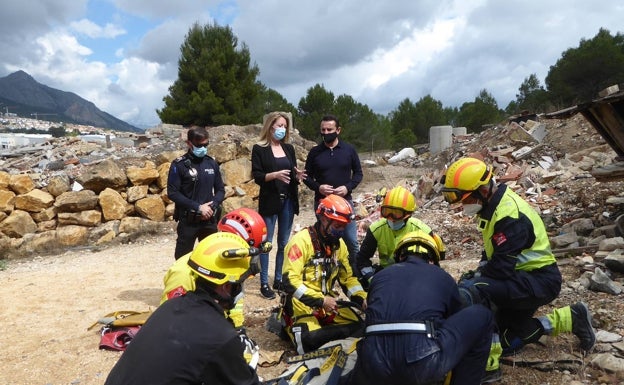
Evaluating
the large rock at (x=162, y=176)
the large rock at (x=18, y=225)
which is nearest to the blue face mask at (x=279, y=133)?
the large rock at (x=162, y=176)

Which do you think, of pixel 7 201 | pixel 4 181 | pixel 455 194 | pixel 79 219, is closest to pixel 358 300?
pixel 455 194

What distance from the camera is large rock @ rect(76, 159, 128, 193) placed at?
950 centimetres

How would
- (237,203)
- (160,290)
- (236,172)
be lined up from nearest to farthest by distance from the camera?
1. (160,290)
2. (237,203)
3. (236,172)

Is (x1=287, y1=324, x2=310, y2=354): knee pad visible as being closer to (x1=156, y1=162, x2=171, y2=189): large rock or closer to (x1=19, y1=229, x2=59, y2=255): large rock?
(x1=19, y1=229, x2=59, y2=255): large rock

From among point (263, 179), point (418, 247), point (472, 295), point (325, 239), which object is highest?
point (263, 179)

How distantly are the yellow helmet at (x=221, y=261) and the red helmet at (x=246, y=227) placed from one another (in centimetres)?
123

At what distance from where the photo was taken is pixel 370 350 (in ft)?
7.96

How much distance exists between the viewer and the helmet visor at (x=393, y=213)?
3809 millimetres

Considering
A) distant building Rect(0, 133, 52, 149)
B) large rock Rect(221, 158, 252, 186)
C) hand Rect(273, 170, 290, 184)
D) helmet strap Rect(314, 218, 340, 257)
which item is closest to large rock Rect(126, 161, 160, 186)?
large rock Rect(221, 158, 252, 186)

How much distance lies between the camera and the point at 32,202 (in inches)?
357

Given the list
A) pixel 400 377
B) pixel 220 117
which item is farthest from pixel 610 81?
pixel 400 377

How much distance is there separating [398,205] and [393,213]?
0.09m

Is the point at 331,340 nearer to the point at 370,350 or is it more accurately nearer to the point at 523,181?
Answer: the point at 370,350

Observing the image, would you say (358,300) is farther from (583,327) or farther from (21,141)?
(21,141)
